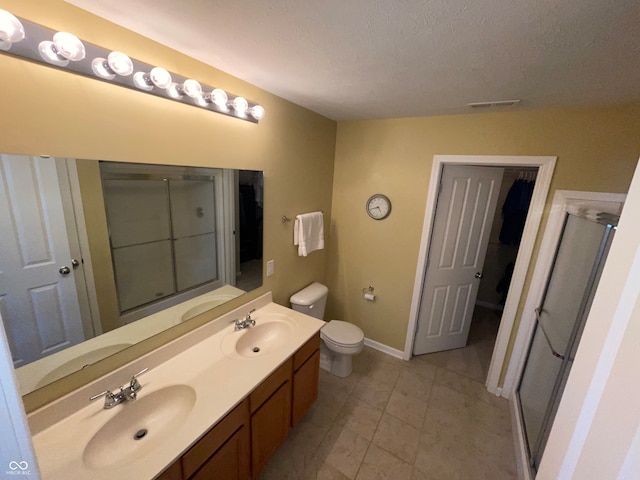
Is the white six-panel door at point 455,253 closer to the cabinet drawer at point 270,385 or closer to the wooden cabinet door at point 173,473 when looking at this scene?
the cabinet drawer at point 270,385

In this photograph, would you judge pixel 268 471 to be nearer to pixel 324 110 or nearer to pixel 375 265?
pixel 375 265

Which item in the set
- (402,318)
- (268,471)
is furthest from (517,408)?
(268,471)

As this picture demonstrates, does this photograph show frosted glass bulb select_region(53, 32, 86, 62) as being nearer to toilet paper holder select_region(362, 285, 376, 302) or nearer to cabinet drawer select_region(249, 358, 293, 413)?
cabinet drawer select_region(249, 358, 293, 413)

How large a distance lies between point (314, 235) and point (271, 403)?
1.36m

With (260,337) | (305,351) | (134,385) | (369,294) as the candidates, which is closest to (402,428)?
A: (305,351)

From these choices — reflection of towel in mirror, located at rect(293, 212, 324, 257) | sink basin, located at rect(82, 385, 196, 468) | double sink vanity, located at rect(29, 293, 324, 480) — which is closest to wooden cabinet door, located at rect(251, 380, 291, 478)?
double sink vanity, located at rect(29, 293, 324, 480)

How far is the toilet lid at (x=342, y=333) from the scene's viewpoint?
231 centimetres

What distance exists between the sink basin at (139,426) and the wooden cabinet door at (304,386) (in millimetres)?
662

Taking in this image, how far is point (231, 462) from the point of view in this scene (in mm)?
1219

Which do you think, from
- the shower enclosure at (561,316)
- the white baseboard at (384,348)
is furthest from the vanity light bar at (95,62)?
the white baseboard at (384,348)

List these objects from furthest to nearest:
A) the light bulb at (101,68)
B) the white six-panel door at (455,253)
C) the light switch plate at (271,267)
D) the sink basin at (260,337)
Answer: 1. the white six-panel door at (455,253)
2. the light switch plate at (271,267)
3. the sink basin at (260,337)
4. the light bulb at (101,68)

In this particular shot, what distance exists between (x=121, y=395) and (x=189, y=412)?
30 centimetres

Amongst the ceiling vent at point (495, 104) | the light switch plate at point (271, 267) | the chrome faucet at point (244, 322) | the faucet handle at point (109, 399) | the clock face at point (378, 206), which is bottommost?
the faucet handle at point (109, 399)

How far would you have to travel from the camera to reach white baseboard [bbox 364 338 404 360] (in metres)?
2.73
